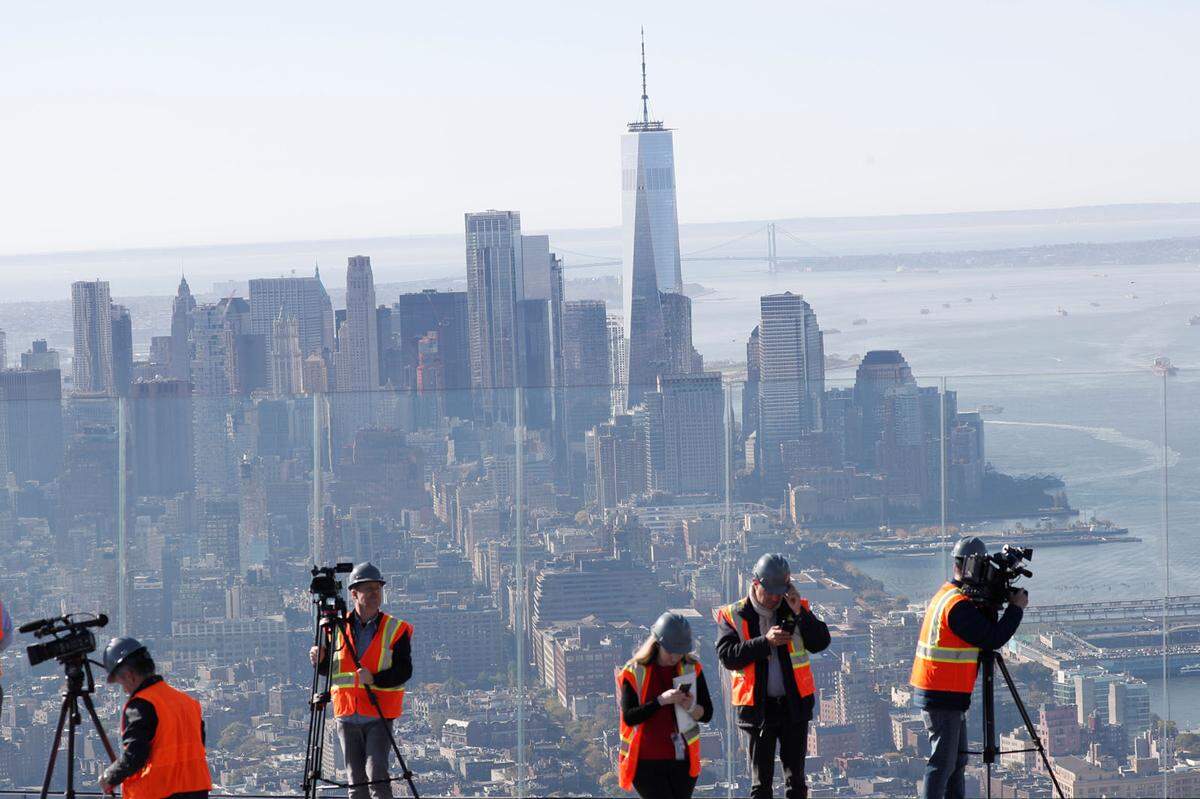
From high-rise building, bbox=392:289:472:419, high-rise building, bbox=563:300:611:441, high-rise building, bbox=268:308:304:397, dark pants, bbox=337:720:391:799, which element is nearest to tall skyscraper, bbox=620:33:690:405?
high-rise building, bbox=563:300:611:441

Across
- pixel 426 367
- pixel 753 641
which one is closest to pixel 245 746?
pixel 753 641

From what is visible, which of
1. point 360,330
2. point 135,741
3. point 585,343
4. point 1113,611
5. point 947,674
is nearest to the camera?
point 135,741

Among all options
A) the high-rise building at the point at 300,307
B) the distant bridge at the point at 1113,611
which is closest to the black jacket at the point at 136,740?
the distant bridge at the point at 1113,611

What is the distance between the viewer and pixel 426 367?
9494 cm

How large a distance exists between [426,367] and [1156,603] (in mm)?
87043

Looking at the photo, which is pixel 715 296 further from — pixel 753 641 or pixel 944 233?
pixel 753 641

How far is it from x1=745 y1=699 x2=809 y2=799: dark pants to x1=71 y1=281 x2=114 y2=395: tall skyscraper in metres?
65.7

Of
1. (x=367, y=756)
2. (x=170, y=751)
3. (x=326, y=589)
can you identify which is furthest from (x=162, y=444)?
(x=170, y=751)

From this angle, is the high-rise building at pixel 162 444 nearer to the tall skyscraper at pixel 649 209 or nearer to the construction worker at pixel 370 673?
the construction worker at pixel 370 673

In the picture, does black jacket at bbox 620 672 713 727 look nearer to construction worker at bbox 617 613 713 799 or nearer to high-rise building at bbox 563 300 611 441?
construction worker at bbox 617 613 713 799

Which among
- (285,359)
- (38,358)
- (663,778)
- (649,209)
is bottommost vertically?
(663,778)

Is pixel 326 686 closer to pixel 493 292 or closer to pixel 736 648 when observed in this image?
pixel 736 648

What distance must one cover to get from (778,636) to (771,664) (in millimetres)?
274

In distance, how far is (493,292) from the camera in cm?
11850
